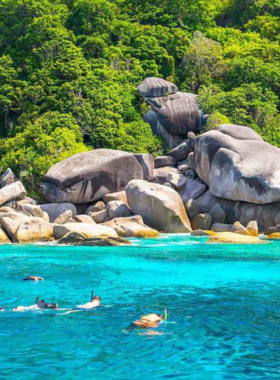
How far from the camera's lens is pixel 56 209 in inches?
1125

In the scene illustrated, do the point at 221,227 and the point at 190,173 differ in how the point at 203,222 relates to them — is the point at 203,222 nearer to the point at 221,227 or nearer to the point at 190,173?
the point at 221,227

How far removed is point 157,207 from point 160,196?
0.62m

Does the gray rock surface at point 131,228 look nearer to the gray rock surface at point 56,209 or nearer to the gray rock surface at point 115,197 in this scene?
the gray rock surface at point 115,197

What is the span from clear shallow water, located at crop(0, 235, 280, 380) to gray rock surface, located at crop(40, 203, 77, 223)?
9.74 meters

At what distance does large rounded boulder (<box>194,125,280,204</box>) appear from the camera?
27.2 meters

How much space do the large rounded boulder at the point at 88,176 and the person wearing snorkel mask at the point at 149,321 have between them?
1985 cm

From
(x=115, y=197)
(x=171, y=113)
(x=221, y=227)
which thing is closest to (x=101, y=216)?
(x=115, y=197)

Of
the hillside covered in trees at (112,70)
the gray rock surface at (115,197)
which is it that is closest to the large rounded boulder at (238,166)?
the gray rock surface at (115,197)

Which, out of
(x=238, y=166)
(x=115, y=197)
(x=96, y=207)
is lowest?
(x=96, y=207)

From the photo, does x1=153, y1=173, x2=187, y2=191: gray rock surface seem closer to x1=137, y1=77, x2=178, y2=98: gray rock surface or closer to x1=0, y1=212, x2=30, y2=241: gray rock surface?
x1=137, y1=77, x2=178, y2=98: gray rock surface

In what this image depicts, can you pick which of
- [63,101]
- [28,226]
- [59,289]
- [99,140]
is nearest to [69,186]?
[28,226]

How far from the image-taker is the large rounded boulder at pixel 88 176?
29359 mm

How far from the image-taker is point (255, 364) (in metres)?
7.90

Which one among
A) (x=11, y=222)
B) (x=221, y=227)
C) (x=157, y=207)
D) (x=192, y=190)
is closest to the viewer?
(x=11, y=222)
